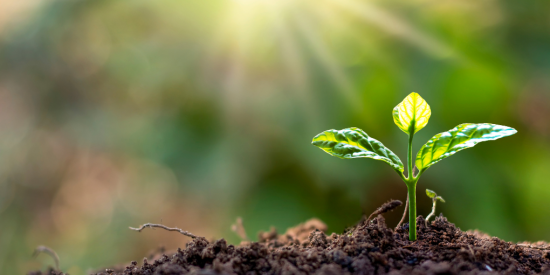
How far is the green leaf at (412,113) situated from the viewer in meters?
0.90

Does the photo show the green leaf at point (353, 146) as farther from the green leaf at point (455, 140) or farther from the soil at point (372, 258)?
the soil at point (372, 258)

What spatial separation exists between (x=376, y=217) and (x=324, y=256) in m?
0.27

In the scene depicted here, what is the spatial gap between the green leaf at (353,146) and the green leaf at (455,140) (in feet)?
0.27

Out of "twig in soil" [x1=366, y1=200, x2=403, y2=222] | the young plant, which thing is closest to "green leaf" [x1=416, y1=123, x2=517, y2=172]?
the young plant

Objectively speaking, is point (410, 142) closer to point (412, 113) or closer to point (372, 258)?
point (412, 113)

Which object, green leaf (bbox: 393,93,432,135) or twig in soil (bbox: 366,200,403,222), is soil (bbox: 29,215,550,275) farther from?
green leaf (bbox: 393,93,432,135)

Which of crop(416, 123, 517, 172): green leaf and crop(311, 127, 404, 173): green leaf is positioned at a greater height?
crop(311, 127, 404, 173): green leaf

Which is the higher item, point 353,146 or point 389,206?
point 353,146

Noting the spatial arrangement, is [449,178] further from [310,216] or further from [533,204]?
[310,216]

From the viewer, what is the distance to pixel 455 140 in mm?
873

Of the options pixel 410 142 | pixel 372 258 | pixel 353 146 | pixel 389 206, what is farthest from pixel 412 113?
pixel 372 258

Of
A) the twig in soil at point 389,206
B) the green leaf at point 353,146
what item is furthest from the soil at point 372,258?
the green leaf at point 353,146

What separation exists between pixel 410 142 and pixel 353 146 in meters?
0.16

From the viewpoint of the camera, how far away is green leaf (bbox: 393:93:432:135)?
2.94 ft
